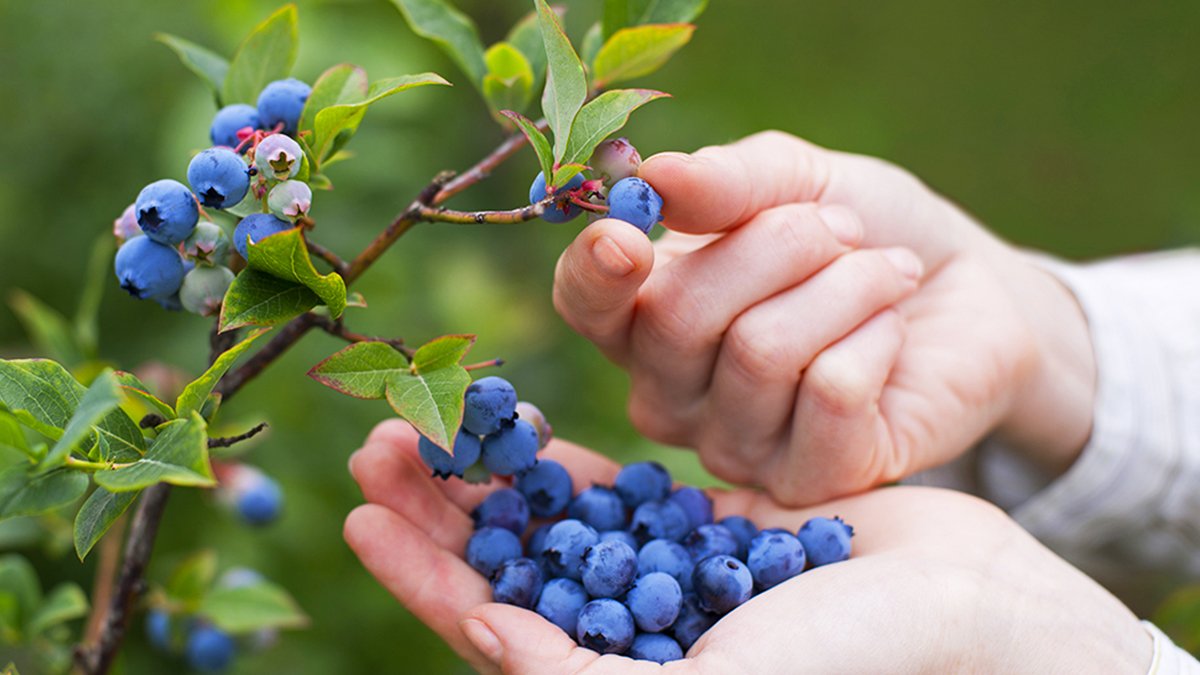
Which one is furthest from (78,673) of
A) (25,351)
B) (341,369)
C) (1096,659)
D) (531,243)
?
(531,243)

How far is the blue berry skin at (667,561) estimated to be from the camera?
1.02m

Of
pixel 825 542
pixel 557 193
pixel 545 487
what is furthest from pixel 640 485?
pixel 557 193

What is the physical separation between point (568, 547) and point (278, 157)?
471 mm

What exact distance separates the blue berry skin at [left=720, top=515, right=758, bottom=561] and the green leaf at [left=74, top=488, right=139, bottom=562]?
632 mm

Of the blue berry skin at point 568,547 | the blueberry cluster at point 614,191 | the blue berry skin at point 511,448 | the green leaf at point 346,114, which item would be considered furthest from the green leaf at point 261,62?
the blue berry skin at point 568,547

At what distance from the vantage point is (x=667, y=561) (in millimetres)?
1025

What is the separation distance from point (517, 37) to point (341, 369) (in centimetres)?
48

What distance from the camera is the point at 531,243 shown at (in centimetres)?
271

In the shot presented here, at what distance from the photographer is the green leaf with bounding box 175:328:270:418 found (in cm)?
71

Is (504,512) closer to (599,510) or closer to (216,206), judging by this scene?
(599,510)

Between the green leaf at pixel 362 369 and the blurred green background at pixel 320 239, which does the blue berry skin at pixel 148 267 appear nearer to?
the green leaf at pixel 362 369

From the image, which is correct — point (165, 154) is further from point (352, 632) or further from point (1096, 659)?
point (1096, 659)

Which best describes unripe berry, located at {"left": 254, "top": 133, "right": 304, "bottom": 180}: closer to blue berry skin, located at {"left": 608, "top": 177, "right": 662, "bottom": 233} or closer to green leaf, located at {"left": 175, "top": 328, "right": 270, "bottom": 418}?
green leaf, located at {"left": 175, "top": 328, "right": 270, "bottom": 418}

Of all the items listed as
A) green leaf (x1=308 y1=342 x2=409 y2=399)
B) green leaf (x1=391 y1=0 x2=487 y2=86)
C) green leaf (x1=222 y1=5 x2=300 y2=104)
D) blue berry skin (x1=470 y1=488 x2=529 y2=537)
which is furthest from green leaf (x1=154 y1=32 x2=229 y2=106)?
blue berry skin (x1=470 y1=488 x2=529 y2=537)
